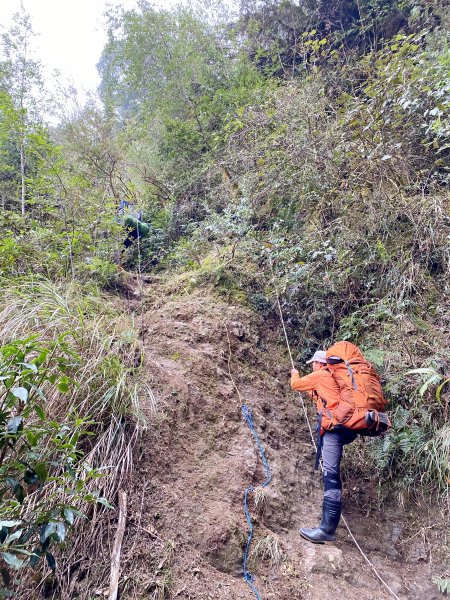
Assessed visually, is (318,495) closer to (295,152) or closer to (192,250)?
(192,250)

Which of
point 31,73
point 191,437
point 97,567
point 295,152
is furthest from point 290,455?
point 31,73

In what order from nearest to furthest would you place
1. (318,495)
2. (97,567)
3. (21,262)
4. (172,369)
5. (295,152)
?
(97,567) < (318,495) < (172,369) < (21,262) < (295,152)

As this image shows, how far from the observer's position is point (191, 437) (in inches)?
133

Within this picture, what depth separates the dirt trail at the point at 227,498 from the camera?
2551 millimetres

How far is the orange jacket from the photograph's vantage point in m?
3.44

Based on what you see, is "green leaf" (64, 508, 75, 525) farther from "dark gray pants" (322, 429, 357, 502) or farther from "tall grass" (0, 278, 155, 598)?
"dark gray pants" (322, 429, 357, 502)

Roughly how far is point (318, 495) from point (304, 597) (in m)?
1.05

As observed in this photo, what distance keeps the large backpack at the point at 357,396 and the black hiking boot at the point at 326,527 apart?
68cm

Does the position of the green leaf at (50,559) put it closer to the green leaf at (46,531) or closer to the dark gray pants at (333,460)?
the green leaf at (46,531)

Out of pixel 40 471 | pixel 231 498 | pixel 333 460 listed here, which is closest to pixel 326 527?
pixel 333 460

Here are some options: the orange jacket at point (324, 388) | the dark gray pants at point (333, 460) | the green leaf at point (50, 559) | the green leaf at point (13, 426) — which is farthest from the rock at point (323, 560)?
the green leaf at point (13, 426)

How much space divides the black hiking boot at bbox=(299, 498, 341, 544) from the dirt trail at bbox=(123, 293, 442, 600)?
0.06 metres

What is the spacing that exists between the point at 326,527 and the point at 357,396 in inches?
44.6

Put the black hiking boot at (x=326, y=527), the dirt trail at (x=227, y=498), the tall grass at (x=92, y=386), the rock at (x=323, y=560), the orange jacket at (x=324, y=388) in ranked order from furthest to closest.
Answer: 1. the orange jacket at (x=324, y=388)
2. the black hiking boot at (x=326, y=527)
3. the rock at (x=323, y=560)
4. the dirt trail at (x=227, y=498)
5. the tall grass at (x=92, y=386)
